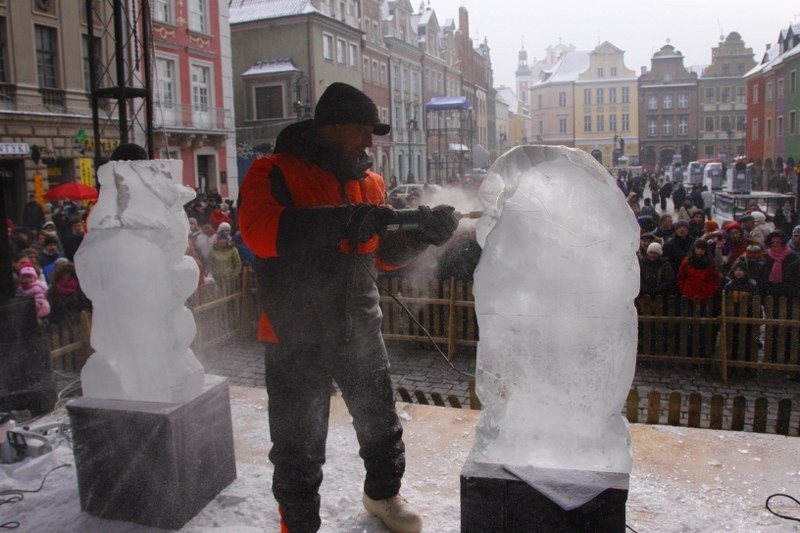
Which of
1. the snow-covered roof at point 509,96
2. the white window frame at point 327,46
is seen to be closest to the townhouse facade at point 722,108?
the snow-covered roof at point 509,96

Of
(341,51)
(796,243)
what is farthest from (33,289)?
(341,51)

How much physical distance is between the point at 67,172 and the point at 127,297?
16.4m

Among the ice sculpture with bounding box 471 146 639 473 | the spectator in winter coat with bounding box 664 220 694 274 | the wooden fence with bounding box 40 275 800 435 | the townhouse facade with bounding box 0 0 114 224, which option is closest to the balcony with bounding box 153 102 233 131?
the townhouse facade with bounding box 0 0 114 224

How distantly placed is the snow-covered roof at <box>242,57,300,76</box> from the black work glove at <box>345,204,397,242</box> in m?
28.8

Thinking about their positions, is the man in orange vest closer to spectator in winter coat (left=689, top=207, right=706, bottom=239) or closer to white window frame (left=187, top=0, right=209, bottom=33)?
spectator in winter coat (left=689, top=207, right=706, bottom=239)

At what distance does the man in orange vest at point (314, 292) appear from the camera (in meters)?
2.66

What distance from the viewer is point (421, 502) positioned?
3367 mm

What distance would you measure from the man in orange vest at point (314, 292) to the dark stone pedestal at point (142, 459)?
0.59 metres

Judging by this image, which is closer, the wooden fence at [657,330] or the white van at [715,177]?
the wooden fence at [657,330]

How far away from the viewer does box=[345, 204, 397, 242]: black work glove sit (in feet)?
8.02

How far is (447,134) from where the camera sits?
43906mm

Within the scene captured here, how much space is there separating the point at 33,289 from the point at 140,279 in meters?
4.53

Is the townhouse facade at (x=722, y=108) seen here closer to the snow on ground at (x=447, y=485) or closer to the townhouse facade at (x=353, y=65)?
the townhouse facade at (x=353, y=65)

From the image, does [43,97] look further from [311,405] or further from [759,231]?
[311,405]
